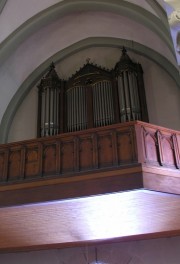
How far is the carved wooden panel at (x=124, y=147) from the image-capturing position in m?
5.67

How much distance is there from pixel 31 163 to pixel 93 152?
1.08 m

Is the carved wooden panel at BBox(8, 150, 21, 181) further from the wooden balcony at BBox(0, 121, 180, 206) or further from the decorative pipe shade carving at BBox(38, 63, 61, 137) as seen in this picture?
the decorative pipe shade carving at BBox(38, 63, 61, 137)

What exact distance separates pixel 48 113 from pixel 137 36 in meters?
2.75

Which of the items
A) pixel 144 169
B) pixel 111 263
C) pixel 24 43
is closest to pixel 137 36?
pixel 24 43

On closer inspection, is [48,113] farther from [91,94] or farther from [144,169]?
[144,169]

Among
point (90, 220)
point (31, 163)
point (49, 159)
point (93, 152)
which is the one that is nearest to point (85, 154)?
point (93, 152)

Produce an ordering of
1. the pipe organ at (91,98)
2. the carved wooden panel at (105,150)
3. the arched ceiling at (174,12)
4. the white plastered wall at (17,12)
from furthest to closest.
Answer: the white plastered wall at (17,12) < the pipe organ at (91,98) < the carved wooden panel at (105,150) < the arched ceiling at (174,12)

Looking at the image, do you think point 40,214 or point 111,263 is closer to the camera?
point 40,214

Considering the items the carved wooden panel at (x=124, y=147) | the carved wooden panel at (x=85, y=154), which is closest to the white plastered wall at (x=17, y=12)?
the carved wooden panel at (x=85, y=154)

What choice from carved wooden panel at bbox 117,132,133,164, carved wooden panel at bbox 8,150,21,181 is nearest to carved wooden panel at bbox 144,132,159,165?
carved wooden panel at bbox 117,132,133,164

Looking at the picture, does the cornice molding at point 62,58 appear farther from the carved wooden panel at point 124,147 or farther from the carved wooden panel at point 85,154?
the carved wooden panel at point 85,154

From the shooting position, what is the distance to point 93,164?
5.82 metres

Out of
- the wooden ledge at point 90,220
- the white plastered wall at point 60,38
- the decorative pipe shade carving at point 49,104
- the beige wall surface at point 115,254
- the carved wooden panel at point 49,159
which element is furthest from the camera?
the white plastered wall at point 60,38

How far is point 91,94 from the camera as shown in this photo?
8.58 meters
